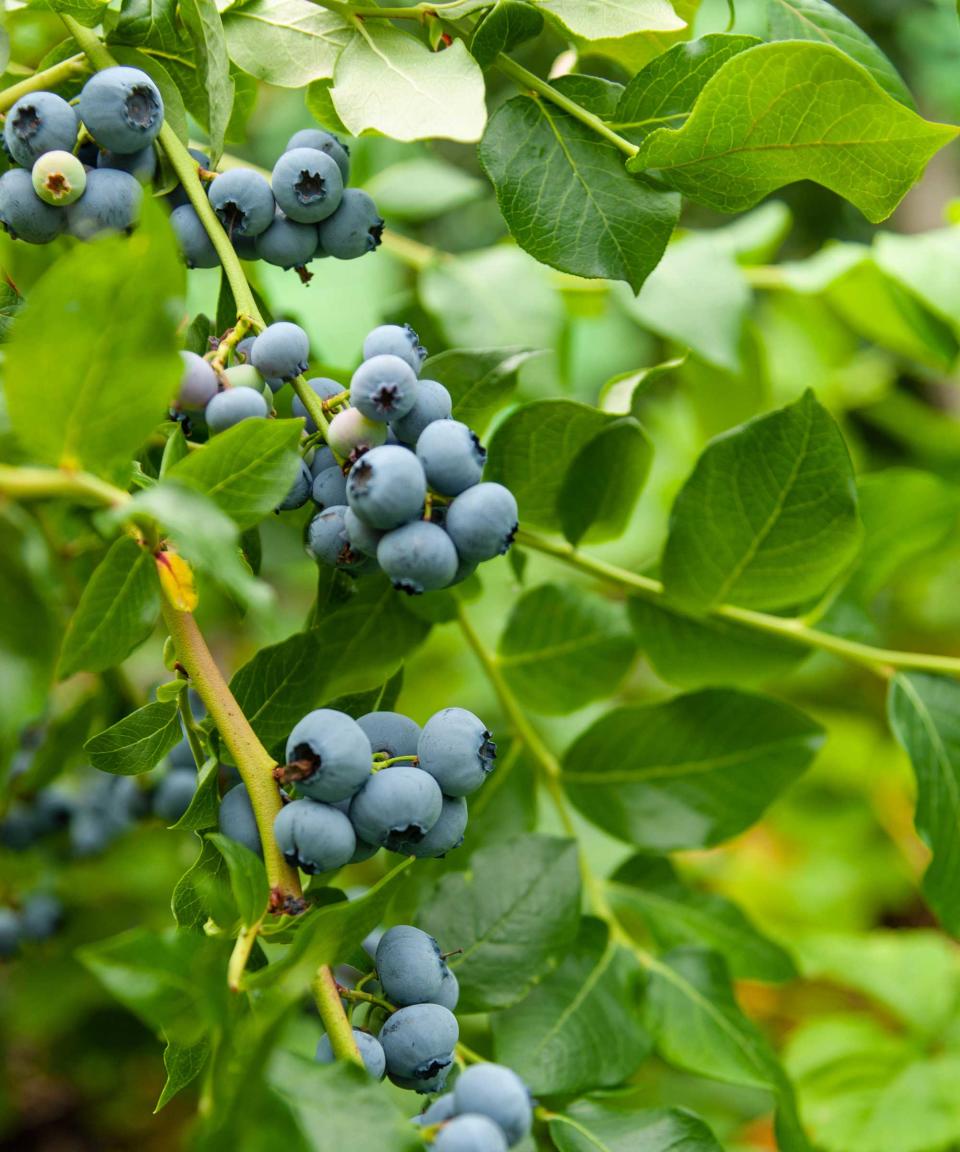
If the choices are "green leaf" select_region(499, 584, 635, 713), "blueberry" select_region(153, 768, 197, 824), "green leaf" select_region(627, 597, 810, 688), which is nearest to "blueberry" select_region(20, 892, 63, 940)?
"blueberry" select_region(153, 768, 197, 824)

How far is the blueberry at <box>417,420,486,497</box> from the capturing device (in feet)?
1.71

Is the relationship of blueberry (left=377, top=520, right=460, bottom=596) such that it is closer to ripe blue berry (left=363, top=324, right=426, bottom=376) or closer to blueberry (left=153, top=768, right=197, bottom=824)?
ripe blue berry (left=363, top=324, right=426, bottom=376)

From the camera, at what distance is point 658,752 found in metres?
0.85

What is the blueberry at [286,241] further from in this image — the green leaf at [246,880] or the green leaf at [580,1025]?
the green leaf at [580,1025]

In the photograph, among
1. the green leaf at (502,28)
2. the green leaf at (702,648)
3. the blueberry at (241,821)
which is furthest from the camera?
the green leaf at (702,648)

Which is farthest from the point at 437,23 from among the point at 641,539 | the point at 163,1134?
the point at 163,1134

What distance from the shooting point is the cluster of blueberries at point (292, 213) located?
620mm

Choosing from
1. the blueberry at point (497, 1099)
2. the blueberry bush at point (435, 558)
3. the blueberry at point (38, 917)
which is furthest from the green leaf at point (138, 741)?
the blueberry at point (38, 917)

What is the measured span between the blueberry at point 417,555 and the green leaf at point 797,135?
0.84ft

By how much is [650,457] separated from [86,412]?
1.45 ft

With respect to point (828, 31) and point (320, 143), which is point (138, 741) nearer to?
point (320, 143)

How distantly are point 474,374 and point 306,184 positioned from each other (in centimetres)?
15

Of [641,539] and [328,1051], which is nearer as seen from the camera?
[328,1051]

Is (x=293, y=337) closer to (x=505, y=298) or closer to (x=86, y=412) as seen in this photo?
(x=86, y=412)
